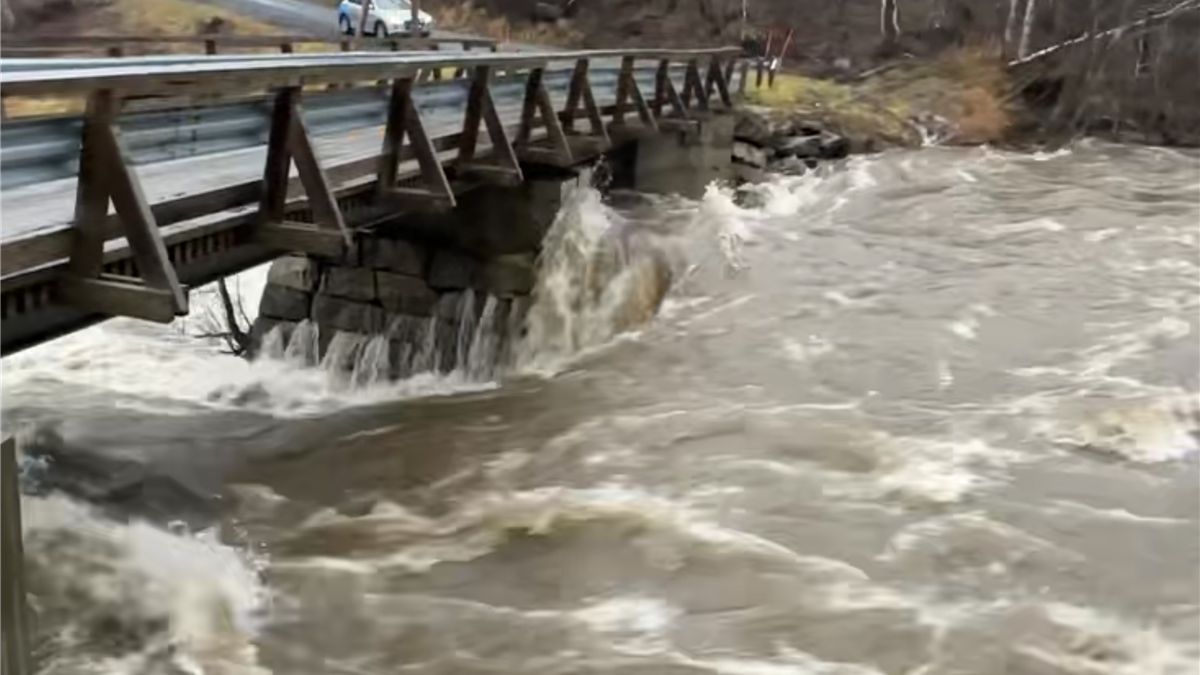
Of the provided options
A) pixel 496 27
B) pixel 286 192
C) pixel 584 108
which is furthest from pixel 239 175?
pixel 496 27

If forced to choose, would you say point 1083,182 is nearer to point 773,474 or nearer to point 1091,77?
point 1091,77

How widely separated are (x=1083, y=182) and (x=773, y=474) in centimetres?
1724

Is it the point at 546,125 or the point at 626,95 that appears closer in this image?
the point at 546,125

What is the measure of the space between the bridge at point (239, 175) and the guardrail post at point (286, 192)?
0.01m

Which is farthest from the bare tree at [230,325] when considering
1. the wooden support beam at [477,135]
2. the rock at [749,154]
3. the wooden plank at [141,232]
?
the rock at [749,154]

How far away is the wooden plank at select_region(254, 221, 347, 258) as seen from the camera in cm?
803

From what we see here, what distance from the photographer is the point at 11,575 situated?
4742mm

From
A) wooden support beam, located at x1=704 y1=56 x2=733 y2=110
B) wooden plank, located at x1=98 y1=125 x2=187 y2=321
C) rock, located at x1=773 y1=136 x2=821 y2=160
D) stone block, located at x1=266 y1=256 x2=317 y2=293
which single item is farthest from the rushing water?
rock, located at x1=773 y1=136 x2=821 y2=160

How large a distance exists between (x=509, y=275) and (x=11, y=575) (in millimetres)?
9054

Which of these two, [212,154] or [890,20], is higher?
[890,20]

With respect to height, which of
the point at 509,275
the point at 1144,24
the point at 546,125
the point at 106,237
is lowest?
the point at 509,275

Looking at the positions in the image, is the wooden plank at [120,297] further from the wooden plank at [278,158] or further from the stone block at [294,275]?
the stone block at [294,275]

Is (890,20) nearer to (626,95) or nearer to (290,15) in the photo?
(290,15)

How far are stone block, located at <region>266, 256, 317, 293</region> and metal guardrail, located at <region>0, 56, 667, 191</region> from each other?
2322 millimetres
